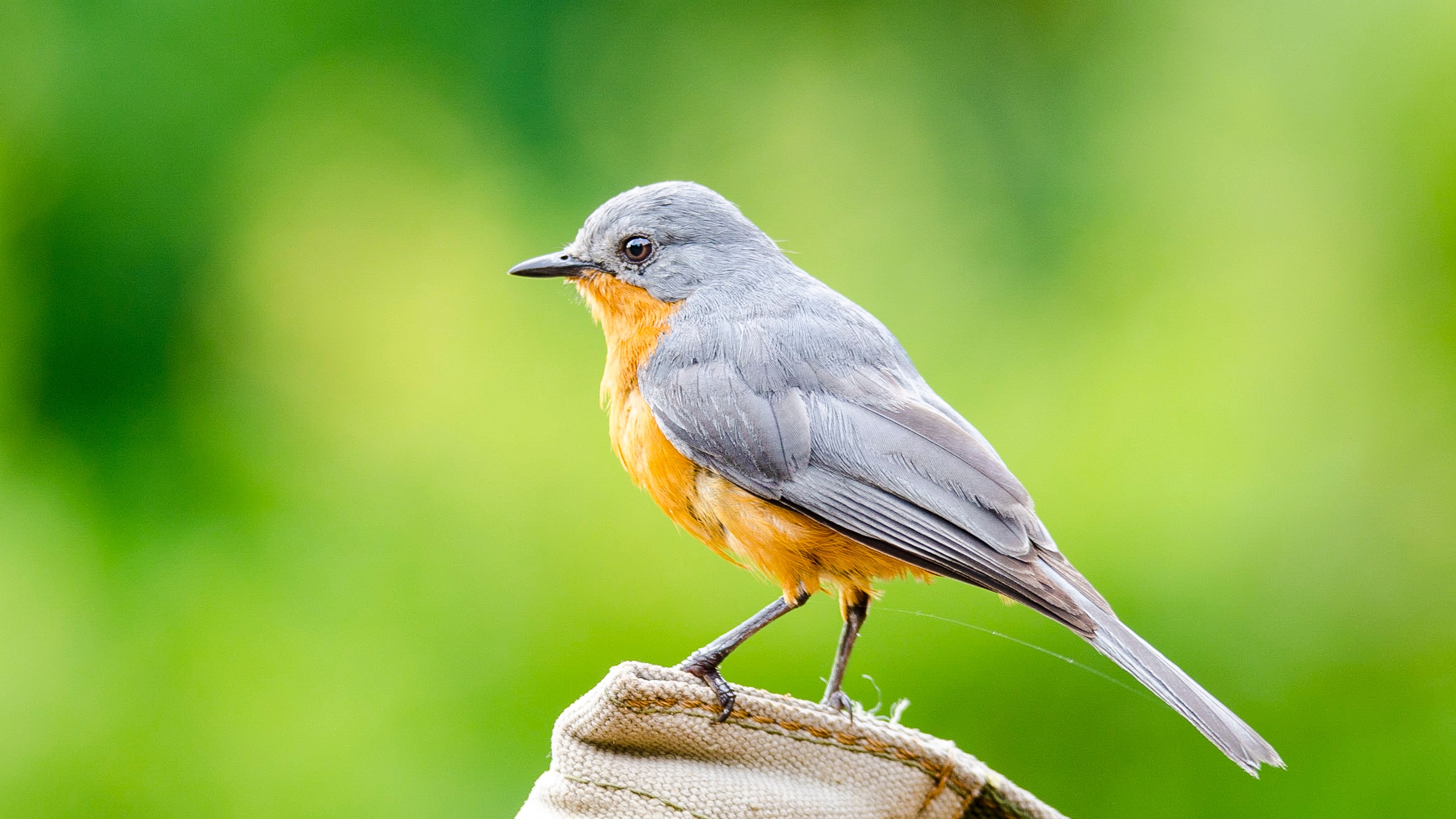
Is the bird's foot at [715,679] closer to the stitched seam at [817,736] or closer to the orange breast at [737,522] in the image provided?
the stitched seam at [817,736]

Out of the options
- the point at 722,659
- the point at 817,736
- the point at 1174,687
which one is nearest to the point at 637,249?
the point at 722,659

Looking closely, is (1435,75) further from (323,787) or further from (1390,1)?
(323,787)

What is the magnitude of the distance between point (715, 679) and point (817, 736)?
0.19 meters

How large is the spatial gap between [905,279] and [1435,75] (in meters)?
1.69

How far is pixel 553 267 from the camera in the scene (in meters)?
2.47

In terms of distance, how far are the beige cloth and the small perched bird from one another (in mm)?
76

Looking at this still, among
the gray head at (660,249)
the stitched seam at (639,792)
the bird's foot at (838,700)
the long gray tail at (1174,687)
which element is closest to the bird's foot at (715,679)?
the stitched seam at (639,792)

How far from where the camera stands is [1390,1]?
3.81m

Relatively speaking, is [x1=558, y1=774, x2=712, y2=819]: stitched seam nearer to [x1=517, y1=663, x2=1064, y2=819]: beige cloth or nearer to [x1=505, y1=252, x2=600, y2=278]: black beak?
[x1=517, y1=663, x2=1064, y2=819]: beige cloth

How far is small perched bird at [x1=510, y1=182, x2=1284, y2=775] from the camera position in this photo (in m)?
2.00

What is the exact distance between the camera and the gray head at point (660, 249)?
2.46 meters

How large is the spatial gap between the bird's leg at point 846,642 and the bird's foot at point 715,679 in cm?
31

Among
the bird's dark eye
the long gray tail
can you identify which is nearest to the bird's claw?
the long gray tail

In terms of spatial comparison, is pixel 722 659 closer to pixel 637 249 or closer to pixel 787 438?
pixel 787 438
